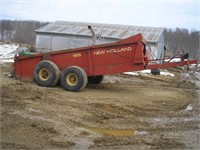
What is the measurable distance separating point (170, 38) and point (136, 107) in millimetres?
88450

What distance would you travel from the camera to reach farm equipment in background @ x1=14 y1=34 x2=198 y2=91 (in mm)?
12383

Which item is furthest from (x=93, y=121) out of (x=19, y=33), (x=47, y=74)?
(x=19, y=33)

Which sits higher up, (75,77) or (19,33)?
(19,33)

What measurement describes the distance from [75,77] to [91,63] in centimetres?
74

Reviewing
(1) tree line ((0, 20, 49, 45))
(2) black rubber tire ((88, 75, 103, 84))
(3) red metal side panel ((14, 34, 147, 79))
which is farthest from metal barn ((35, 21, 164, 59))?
(1) tree line ((0, 20, 49, 45))

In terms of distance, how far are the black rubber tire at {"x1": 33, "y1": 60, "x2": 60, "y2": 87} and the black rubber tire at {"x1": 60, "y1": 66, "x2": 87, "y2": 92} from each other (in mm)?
265

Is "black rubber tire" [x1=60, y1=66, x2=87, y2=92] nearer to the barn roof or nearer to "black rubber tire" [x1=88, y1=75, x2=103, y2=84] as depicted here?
"black rubber tire" [x1=88, y1=75, x2=103, y2=84]

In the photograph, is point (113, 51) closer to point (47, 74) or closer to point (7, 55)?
point (47, 74)

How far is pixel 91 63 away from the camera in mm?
12727

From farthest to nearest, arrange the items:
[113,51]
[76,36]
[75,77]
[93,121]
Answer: [76,36]
[75,77]
[113,51]
[93,121]

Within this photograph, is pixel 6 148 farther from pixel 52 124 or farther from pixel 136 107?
pixel 136 107

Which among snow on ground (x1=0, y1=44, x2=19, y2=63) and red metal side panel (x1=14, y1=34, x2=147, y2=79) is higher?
red metal side panel (x1=14, y1=34, x2=147, y2=79)

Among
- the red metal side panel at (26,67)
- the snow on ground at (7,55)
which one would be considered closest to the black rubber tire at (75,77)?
the red metal side panel at (26,67)

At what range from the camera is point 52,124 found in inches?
285
